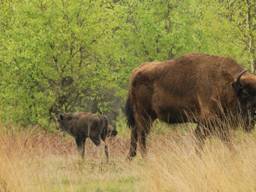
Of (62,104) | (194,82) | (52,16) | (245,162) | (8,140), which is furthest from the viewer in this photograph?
(62,104)

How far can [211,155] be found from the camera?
316 inches

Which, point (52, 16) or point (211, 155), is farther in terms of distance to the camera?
point (52, 16)

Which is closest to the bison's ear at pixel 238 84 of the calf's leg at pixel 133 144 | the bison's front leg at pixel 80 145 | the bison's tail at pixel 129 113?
the bison's tail at pixel 129 113

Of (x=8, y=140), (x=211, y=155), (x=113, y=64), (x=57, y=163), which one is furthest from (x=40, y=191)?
(x=113, y=64)

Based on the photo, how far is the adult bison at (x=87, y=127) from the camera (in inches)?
598

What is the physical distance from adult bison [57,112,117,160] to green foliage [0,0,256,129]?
781cm

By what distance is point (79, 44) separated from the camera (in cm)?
2580

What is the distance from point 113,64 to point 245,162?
22.2 m

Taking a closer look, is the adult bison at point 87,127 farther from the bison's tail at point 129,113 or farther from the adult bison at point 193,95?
the adult bison at point 193,95

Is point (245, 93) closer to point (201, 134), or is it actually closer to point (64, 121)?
point (201, 134)

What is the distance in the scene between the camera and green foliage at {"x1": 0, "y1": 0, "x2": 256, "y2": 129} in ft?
81.7

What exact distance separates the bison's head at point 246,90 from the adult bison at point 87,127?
15.6ft

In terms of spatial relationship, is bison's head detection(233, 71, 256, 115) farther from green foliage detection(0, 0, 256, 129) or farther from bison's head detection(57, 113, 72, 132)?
green foliage detection(0, 0, 256, 129)

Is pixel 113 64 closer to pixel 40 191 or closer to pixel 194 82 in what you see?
pixel 194 82
